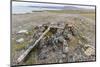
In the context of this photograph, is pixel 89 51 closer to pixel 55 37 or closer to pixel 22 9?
pixel 55 37

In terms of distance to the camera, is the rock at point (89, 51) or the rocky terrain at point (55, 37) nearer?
the rocky terrain at point (55, 37)

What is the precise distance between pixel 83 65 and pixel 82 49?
0.76ft

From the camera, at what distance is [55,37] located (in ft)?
8.55

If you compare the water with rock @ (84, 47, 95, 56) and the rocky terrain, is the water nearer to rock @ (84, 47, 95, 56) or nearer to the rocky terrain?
the rocky terrain

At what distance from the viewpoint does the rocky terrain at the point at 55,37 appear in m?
2.46

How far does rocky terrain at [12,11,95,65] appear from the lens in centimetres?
246

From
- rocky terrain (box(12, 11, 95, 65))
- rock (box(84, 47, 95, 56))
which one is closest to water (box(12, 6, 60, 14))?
rocky terrain (box(12, 11, 95, 65))

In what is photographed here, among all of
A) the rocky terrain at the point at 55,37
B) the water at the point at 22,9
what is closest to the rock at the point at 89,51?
the rocky terrain at the point at 55,37

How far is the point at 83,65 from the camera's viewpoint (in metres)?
2.75

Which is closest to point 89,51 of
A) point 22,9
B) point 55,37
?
point 55,37

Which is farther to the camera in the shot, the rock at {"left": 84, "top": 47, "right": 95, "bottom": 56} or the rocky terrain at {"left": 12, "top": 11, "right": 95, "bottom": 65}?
the rock at {"left": 84, "top": 47, "right": 95, "bottom": 56}

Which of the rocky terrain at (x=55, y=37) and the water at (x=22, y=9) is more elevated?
the water at (x=22, y=9)

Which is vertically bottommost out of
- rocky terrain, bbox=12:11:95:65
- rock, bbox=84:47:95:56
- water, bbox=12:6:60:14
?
rock, bbox=84:47:95:56

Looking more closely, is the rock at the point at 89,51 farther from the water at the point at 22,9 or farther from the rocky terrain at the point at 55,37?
the water at the point at 22,9
